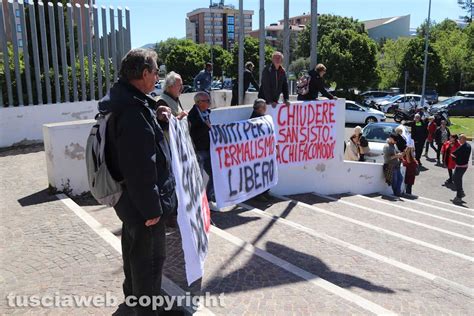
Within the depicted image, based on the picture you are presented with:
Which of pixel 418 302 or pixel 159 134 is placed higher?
pixel 159 134

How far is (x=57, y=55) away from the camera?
12.1m

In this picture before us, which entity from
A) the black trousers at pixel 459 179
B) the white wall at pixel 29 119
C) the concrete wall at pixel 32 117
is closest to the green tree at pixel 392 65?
the black trousers at pixel 459 179

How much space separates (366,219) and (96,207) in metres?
4.68

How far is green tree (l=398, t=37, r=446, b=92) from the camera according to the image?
43.2 metres

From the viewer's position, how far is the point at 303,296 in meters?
3.89

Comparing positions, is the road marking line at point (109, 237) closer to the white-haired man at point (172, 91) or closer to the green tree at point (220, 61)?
the white-haired man at point (172, 91)

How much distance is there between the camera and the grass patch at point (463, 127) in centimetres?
2372

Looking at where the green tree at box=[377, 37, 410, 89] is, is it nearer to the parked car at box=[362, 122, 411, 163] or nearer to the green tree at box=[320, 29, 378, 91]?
the green tree at box=[320, 29, 378, 91]

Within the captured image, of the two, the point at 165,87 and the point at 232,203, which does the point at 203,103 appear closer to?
the point at 165,87

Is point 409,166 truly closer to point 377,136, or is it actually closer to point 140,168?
point 377,136

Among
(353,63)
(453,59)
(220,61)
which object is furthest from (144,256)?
(220,61)

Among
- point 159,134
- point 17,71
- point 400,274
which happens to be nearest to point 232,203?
point 400,274

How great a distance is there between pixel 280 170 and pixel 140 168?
6459 mm

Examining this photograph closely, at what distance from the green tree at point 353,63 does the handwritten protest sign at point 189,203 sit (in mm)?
37086
